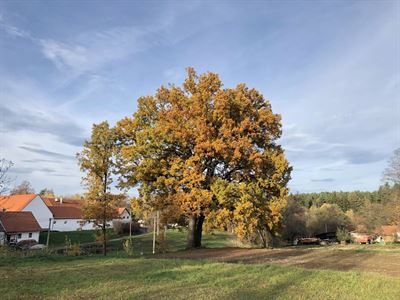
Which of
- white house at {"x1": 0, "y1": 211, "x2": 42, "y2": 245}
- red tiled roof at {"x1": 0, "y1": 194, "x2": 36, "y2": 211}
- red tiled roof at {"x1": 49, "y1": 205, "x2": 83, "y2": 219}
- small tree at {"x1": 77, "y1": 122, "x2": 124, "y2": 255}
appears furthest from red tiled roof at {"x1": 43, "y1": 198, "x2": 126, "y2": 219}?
small tree at {"x1": 77, "y1": 122, "x2": 124, "y2": 255}

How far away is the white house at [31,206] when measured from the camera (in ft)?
187

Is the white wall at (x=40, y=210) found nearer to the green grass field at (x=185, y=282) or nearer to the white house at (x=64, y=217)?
the white house at (x=64, y=217)

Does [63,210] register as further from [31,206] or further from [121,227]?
[121,227]

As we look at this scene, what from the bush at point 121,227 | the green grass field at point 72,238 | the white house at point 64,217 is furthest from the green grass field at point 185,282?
the white house at point 64,217

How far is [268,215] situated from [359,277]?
34.7 feet

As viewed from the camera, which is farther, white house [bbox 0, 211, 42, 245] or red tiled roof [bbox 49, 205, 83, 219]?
red tiled roof [bbox 49, 205, 83, 219]

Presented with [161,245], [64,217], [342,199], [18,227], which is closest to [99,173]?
[161,245]

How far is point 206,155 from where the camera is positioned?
20.0 m

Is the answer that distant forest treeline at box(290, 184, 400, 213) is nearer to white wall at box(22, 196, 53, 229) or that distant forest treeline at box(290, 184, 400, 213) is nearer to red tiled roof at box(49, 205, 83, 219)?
red tiled roof at box(49, 205, 83, 219)

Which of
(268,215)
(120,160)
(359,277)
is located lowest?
(359,277)

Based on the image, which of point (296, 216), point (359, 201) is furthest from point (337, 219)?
point (359, 201)

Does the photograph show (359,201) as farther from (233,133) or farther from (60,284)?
(60,284)

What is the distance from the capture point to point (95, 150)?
72.8 feet

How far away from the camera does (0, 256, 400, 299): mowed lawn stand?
721cm
